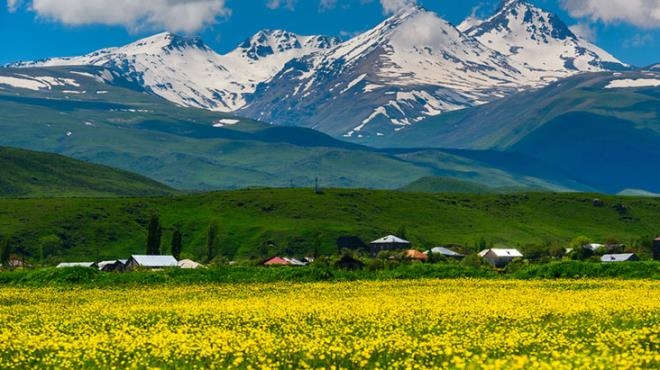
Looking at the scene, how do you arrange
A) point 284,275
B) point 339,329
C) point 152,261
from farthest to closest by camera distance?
point 152,261
point 284,275
point 339,329

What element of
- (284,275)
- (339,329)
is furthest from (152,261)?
(339,329)

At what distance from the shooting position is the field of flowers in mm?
32312

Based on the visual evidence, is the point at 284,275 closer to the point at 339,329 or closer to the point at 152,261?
the point at 339,329

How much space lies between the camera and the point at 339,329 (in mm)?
40906

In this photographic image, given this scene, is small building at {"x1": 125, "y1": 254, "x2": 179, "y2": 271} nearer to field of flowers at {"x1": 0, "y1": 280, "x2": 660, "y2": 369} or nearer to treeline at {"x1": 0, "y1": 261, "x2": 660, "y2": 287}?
treeline at {"x1": 0, "y1": 261, "x2": 660, "y2": 287}

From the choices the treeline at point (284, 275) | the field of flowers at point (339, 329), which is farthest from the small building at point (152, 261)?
the field of flowers at point (339, 329)

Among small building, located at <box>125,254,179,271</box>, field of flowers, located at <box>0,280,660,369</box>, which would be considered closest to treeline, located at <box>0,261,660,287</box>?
field of flowers, located at <box>0,280,660,369</box>

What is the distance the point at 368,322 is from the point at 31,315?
18957mm

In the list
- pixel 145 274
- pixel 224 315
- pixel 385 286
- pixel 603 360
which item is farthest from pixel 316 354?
pixel 145 274

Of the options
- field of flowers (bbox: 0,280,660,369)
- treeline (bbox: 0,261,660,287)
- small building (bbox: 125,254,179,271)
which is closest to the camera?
field of flowers (bbox: 0,280,660,369)

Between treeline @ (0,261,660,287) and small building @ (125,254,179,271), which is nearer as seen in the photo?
treeline @ (0,261,660,287)

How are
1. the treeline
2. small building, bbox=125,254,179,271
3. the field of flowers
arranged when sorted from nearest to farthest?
the field of flowers < the treeline < small building, bbox=125,254,179,271

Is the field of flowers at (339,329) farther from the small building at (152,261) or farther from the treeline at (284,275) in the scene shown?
the small building at (152,261)

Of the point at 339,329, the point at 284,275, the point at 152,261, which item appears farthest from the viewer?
the point at 152,261
